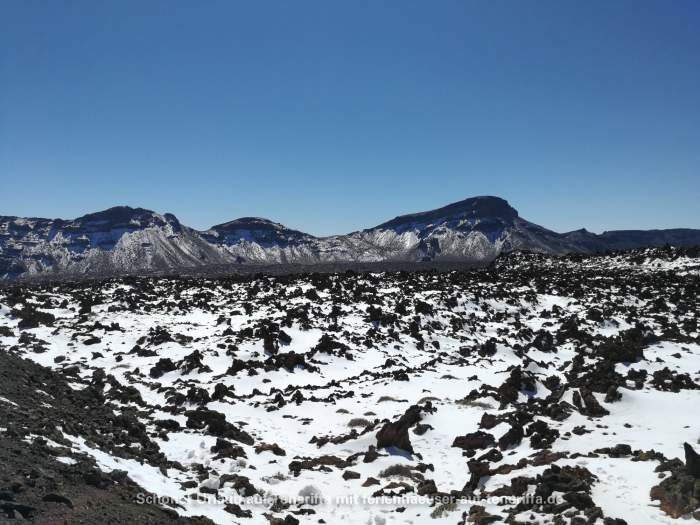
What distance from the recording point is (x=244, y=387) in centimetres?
2752

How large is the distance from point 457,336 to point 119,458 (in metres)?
30.3

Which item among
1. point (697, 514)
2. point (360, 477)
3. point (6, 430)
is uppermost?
point (6, 430)

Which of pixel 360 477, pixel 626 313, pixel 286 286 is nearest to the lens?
pixel 360 477

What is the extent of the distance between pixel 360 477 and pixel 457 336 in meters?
25.1

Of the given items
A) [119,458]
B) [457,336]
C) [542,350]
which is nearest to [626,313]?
[542,350]

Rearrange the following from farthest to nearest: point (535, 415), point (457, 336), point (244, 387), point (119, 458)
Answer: point (457, 336) < point (244, 387) < point (535, 415) < point (119, 458)

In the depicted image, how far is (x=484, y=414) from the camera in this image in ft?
65.4

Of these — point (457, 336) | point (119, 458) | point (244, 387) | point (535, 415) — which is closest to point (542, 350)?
point (457, 336)

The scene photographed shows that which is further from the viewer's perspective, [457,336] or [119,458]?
[457,336]

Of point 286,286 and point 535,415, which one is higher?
point 286,286

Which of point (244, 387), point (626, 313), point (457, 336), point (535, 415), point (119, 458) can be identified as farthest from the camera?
point (626, 313)

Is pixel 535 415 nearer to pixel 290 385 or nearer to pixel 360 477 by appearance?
pixel 360 477

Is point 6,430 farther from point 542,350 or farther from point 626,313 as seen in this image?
point 626,313

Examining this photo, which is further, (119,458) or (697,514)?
(119,458)
